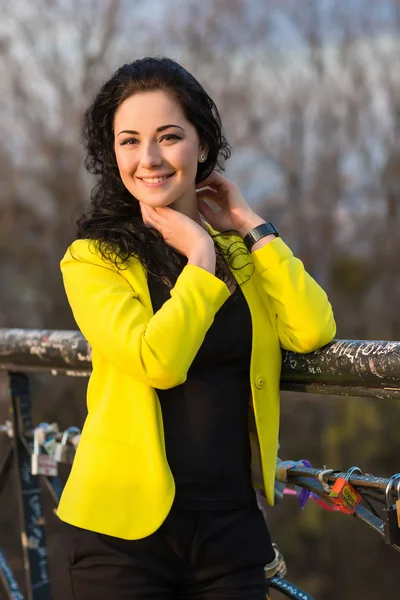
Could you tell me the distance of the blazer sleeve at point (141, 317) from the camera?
1.54 meters

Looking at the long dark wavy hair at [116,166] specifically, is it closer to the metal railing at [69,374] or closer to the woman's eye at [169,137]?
the woman's eye at [169,137]

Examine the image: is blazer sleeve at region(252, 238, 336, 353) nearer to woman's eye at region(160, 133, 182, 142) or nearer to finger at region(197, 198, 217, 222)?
finger at region(197, 198, 217, 222)

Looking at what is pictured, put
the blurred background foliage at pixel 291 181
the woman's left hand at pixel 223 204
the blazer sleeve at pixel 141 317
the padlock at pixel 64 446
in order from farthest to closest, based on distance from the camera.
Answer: the blurred background foliage at pixel 291 181, the padlock at pixel 64 446, the woman's left hand at pixel 223 204, the blazer sleeve at pixel 141 317

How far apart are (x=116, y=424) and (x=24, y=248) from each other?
686 inches

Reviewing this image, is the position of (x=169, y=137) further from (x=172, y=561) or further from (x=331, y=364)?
(x=172, y=561)

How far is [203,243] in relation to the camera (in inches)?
67.1

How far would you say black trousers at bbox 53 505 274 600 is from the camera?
1.57m

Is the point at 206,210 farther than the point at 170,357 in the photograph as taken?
Yes

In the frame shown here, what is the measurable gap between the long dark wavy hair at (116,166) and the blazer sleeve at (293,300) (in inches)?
3.8

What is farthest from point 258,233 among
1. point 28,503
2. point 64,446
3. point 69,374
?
point 28,503

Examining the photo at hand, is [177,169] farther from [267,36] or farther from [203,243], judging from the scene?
[267,36]

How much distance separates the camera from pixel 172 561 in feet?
5.22

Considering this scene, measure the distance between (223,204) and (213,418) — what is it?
56 cm

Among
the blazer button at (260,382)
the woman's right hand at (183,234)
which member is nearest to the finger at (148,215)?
the woman's right hand at (183,234)
